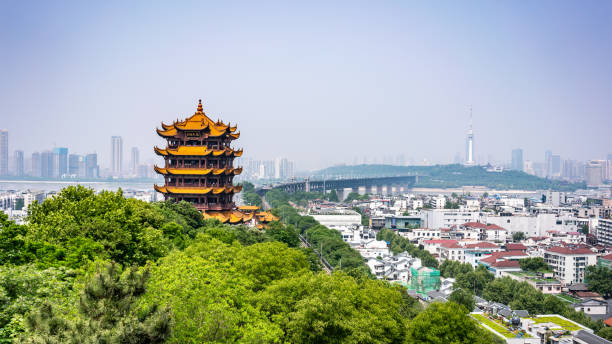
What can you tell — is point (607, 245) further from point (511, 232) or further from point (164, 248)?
point (164, 248)

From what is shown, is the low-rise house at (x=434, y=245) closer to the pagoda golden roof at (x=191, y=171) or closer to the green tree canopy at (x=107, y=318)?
the pagoda golden roof at (x=191, y=171)

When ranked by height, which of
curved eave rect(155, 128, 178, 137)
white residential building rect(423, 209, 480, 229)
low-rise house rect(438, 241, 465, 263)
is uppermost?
curved eave rect(155, 128, 178, 137)

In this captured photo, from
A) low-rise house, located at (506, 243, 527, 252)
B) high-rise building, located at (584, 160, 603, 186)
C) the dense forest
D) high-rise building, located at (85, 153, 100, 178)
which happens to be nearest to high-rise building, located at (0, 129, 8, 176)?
high-rise building, located at (85, 153, 100, 178)

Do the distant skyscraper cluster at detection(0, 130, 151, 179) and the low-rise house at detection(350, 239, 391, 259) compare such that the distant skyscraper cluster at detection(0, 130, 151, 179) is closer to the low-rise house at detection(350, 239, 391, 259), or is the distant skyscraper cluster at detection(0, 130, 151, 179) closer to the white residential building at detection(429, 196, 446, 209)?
the white residential building at detection(429, 196, 446, 209)

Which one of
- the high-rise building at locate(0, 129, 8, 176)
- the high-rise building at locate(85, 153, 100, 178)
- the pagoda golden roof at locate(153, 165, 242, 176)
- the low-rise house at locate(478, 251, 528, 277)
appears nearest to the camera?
the pagoda golden roof at locate(153, 165, 242, 176)

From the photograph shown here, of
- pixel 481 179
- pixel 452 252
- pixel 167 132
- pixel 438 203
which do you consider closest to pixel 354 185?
pixel 438 203

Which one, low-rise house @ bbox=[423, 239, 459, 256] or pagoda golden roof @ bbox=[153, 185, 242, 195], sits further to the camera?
low-rise house @ bbox=[423, 239, 459, 256]
